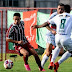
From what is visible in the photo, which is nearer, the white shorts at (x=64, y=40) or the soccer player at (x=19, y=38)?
the white shorts at (x=64, y=40)

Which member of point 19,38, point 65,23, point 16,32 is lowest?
point 19,38

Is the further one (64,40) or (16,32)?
(16,32)

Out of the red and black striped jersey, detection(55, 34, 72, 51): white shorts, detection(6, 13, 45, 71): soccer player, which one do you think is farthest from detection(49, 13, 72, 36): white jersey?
the red and black striped jersey

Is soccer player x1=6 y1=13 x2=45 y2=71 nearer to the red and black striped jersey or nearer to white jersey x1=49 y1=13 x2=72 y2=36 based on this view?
the red and black striped jersey

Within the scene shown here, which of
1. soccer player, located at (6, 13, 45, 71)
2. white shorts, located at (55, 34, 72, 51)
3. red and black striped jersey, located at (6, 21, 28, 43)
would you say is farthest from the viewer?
red and black striped jersey, located at (6, 21, 28, 43)

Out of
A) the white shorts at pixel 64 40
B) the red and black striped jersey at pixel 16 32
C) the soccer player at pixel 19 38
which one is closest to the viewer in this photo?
the white shorts at pixel 64 40

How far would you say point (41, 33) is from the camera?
58.7 feet

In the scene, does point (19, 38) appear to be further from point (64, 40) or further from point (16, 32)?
point (64, 40)

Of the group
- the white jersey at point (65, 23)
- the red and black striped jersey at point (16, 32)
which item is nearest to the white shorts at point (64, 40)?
the white jersey at point (65, 23)

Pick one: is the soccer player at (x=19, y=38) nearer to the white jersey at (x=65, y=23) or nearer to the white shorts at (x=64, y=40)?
the white shorts at (x=64, y=40)

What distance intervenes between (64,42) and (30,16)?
21.8 ft

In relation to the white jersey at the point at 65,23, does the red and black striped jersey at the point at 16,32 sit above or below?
below

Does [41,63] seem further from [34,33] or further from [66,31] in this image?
[34,33]

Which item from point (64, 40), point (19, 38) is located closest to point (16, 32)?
point (19, 38)
